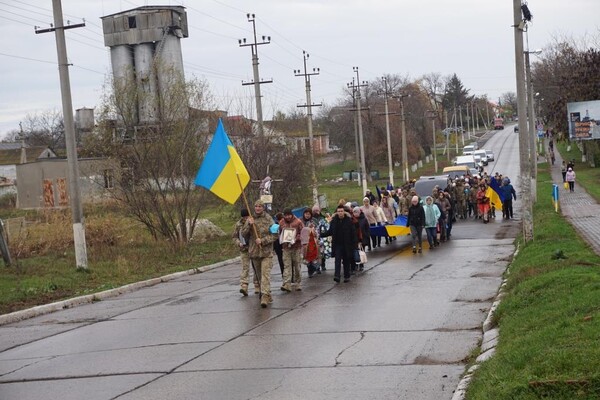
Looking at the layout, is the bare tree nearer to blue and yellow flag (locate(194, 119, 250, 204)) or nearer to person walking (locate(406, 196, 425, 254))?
person walking (locate(406, 196, 425, 254))

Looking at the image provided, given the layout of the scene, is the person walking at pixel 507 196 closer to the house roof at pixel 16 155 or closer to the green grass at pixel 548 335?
the green grass at pixel 548 335

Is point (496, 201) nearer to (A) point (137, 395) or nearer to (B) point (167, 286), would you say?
(B) point (167, 286)

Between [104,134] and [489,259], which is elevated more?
[104,134]

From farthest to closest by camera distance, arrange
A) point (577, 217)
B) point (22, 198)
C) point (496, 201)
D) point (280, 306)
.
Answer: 1. point (22, 198)
2. point (496, 201)
3. point (577, 217)
4. point (280, 306)

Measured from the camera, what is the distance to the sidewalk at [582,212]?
23198 mm

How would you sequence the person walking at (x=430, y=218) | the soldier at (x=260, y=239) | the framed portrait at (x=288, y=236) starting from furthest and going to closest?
1. the person walking at (x=430, y=218)
2. the framed portrait at (x=288, y=236)
3. the soldier at (x=260, y=239)

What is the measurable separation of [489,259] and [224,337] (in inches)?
458

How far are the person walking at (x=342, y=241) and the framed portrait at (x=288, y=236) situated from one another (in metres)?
1.82

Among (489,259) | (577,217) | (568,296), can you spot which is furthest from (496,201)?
(568,296)

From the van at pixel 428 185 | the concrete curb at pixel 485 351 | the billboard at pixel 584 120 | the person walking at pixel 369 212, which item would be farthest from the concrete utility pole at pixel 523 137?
the billboard at pixel 584 120

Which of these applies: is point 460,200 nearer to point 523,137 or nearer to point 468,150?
point 523,137

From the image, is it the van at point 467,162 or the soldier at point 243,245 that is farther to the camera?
the van at point 467,162

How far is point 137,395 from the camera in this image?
366 inches

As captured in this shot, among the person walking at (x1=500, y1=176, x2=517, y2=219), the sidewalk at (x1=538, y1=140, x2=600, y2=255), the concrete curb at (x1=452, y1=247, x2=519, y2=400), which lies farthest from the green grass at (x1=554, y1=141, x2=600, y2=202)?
the concrete curb at (x1=452, y1=247, x2=519, y2=400)
